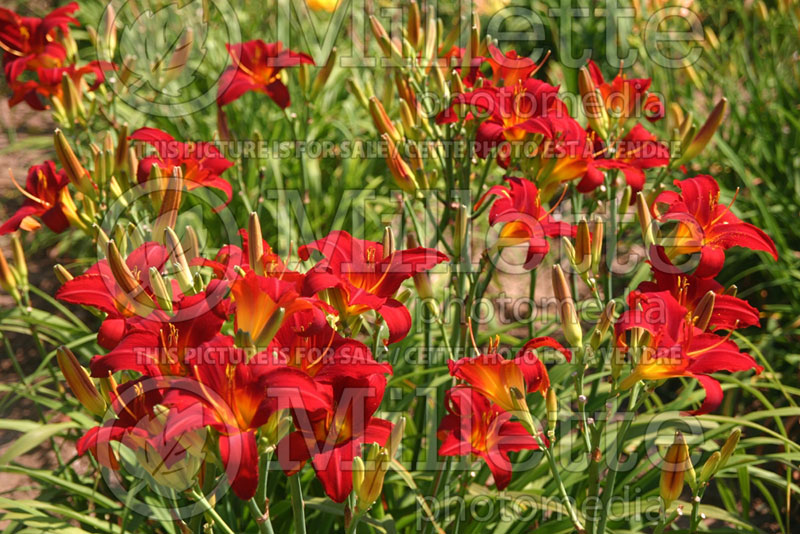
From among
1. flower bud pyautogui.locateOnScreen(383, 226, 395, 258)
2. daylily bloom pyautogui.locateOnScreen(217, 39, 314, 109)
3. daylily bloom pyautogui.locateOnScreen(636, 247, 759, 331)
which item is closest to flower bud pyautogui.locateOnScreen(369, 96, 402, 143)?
daylily bloom pyautogui.locateOnScreen(217, 39, 314, 109)

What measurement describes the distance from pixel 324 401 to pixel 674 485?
2.36ft

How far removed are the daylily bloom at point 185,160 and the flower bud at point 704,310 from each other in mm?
1165

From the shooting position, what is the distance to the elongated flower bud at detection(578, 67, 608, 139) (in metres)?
1.83

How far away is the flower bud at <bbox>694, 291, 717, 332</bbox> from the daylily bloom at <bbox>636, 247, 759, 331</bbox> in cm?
6

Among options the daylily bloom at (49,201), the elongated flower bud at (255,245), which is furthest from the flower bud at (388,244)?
the daylily bloom at (49,201)

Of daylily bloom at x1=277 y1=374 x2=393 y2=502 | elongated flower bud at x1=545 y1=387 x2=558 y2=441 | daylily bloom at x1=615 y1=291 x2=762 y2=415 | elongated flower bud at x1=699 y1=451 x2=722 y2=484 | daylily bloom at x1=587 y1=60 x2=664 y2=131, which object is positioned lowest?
elongated flower bud at x1=699 y1=451 x2=722 y2=484

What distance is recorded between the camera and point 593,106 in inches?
71.9

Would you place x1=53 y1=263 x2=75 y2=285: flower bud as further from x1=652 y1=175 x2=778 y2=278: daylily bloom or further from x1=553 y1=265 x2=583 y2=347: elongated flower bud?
x1=652 y1=175 x2=778 y2=278: daylily bloom

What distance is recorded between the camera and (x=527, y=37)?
4.79 m

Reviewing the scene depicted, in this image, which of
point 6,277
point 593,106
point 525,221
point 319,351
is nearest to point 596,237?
point 525,221

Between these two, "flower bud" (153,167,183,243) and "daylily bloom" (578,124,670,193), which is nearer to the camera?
"flower bud" (153,167,183,243)

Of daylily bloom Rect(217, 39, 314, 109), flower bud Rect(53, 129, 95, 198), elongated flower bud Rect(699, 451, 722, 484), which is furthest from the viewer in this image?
daylily bloom Rect(217, 39, 314, 109)

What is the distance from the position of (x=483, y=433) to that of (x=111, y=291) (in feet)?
2.49

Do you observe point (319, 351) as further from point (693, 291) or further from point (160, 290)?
point (693, 291)
